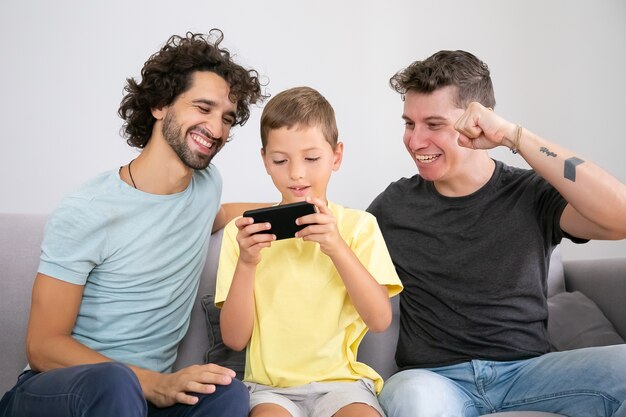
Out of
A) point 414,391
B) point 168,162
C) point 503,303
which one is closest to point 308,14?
point 168,162

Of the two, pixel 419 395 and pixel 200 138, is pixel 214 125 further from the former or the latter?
pixel 419 395

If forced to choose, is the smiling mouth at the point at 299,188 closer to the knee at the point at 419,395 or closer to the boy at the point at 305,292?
the boy at the point at 305,292

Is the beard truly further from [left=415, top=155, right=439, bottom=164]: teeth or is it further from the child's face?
[left=415, top=155, right=439, bottom=164]: teeth

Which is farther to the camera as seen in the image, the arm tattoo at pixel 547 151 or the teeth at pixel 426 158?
the teeth at pixel 426 158

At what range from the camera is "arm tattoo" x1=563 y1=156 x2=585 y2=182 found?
189cm

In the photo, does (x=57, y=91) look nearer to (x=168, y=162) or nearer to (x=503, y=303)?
(x=168, y=162)

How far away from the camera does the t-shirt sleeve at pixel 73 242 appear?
78.5 inches

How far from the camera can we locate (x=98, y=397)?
1.50 meters

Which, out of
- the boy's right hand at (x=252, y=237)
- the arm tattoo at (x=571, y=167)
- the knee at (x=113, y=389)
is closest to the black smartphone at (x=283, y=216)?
the boy's right hand at (x=252, y=237)

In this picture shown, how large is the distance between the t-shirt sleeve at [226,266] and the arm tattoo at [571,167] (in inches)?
35.9

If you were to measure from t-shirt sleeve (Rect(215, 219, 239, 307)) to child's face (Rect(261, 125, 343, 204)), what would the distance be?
0.21 metres

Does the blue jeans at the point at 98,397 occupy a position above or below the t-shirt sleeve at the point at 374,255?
below

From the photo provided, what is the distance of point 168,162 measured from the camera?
7.33 feet

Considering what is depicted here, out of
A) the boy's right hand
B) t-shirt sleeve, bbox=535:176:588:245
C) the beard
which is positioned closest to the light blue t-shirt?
the beard
